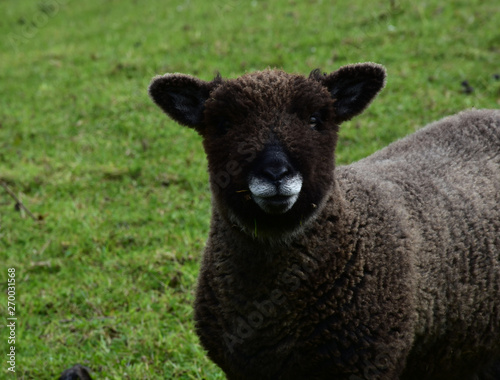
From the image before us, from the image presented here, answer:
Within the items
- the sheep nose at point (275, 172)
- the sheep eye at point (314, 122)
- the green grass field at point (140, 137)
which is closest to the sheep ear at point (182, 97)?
the sheep eye at point (314, 122)

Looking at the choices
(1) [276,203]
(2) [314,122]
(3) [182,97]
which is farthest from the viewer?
(3) [182,97]

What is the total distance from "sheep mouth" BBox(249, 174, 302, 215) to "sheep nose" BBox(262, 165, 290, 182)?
0.02 meters

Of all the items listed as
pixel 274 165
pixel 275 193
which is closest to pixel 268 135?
pixel 274 165

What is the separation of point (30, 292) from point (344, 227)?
148 inches

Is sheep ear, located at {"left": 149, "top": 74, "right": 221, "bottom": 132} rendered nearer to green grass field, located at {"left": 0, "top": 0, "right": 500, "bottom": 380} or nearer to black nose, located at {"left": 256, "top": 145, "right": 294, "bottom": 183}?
black nose, located at {"left": 256, "top": 145, "right": 294, "bottom": 183}

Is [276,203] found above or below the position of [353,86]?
below

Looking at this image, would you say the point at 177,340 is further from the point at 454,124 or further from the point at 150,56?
the point at 150,56

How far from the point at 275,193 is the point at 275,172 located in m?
0.11

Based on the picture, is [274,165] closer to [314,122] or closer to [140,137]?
[314,122]

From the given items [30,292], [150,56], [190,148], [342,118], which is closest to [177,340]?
[30,292]

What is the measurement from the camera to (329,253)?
139 inches

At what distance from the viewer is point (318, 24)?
1136 cm

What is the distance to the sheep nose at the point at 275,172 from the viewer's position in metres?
3.02

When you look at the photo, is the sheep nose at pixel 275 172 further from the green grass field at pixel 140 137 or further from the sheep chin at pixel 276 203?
the green grass field at pixel 140 137
